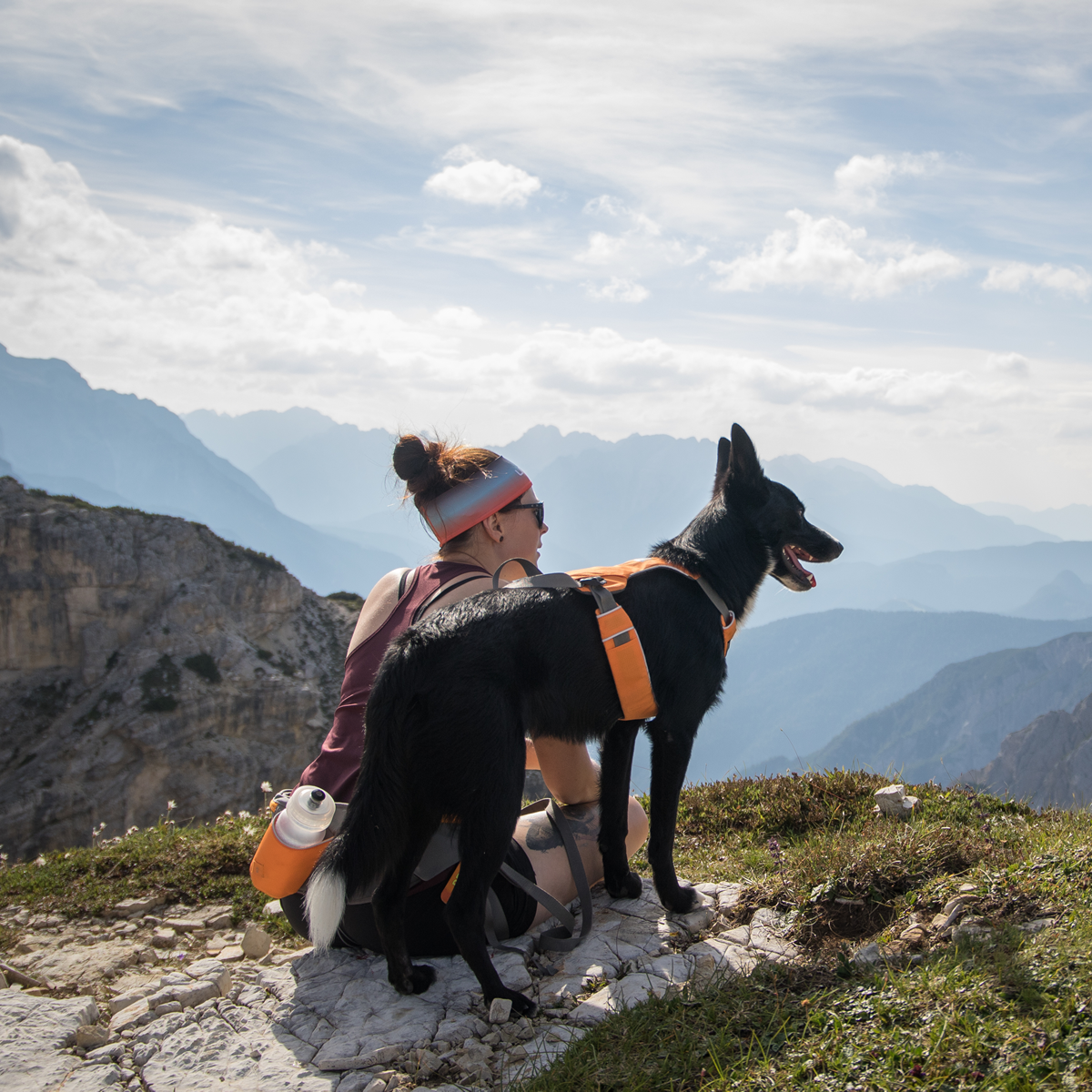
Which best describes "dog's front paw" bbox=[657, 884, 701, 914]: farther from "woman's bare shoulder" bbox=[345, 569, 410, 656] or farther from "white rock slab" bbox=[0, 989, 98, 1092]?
"white rock slab" bbox=[0, 989, 98, 1092]

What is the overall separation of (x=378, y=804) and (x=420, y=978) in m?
0.98

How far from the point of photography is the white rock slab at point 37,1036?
120 inches

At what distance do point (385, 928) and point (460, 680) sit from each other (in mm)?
1275

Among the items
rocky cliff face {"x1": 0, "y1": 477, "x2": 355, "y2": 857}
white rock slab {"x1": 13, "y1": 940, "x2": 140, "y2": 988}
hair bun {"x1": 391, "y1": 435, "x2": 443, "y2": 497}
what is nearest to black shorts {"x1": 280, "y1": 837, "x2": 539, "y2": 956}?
white rock slab {"x1": 13, "y1": 940, "x2": 140, "y2": 988}

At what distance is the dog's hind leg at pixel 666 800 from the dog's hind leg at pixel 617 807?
0.15 metres

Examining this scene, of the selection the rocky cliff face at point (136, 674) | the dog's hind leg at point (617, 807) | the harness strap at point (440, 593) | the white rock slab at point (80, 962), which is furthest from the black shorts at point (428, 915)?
the rocky cliff face at point (136, 674)

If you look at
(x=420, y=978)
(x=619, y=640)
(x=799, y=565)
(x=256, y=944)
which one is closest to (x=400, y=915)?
(x=420, y=978)

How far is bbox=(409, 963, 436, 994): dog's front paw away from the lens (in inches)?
138

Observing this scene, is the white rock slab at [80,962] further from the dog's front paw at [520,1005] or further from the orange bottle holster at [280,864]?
the dog's front paw at [520,1005]

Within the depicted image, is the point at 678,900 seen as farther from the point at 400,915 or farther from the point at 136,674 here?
the point at 136,674

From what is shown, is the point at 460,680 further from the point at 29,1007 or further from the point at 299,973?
the point at 29,1007

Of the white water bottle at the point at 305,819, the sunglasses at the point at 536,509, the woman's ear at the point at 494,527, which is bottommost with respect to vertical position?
the white water bottle at the point at 305,819

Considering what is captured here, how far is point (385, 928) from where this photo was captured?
3.47 metres

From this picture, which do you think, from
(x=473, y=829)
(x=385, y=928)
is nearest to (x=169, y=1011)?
(x=385, y=928)
